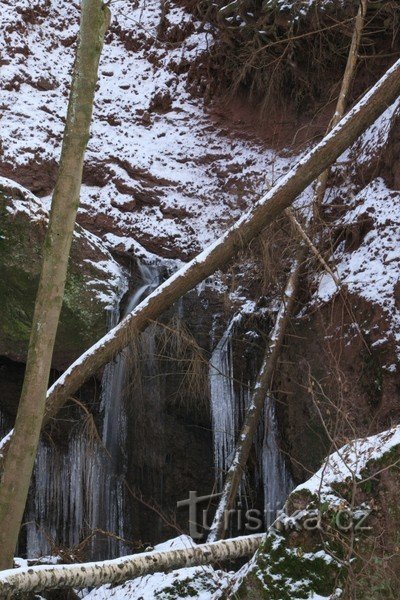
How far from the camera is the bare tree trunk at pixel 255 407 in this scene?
22.4 ft

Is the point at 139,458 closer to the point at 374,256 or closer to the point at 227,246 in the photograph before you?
Answer: the point at 227,246

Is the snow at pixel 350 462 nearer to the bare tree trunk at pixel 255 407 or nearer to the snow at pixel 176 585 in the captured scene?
the snow at pixel 176 585

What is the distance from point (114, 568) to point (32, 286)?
4.10 m

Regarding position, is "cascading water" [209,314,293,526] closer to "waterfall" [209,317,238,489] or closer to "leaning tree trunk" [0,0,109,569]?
"waterfall" [209,317,238,489]

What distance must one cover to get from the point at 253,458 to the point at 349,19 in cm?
489

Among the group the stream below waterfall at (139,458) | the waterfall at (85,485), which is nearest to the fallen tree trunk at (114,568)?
the stream below waterfall at (139,458)

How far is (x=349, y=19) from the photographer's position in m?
9.21

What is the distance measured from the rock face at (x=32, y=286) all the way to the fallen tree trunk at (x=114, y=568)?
376cm

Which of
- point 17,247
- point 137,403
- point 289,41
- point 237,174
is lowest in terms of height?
point 137,403

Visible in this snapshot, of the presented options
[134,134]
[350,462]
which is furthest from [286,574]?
[134,134]

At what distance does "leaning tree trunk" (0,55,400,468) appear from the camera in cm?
652

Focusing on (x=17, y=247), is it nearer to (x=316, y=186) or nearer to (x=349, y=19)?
(x=316, y=186)

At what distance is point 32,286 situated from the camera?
8102 millimetres

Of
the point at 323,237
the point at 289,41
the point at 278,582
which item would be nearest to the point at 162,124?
the point at 289,41
